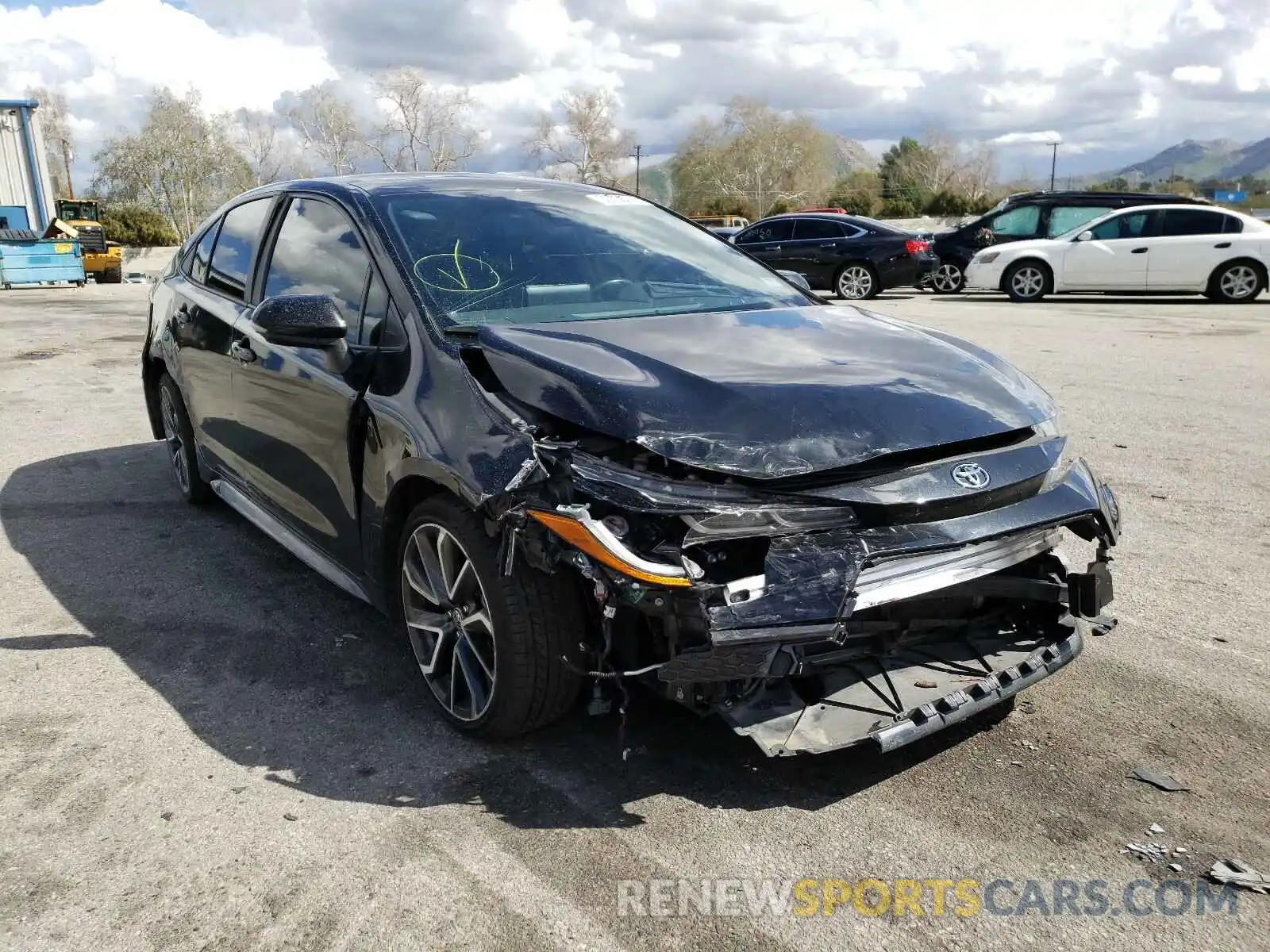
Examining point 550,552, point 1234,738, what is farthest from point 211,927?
point 1234,738

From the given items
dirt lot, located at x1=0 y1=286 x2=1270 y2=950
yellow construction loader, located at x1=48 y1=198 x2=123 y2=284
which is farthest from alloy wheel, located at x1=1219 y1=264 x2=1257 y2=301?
yellow construction loader, located at x1=48 y1=198 x2=123 y2=284

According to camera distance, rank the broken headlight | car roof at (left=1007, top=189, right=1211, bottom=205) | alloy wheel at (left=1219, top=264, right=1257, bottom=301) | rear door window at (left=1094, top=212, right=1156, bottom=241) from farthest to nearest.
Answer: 1. car roof at (left=1007, top=189, right=1211, bottom=205)
2. rear door window at (left=1094, top=212, right=1156, bottom=241)
3. alloy wheel at (left=1219, top=264, right=1257, bottom=301)
4. the broken headlight

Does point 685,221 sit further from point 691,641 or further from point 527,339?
point 691,641

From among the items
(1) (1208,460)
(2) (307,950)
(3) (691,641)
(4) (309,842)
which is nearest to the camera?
(2) (307,950)

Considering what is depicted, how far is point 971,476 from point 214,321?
3464mm

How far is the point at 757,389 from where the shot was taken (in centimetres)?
283

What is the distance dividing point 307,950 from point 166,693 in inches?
60.3

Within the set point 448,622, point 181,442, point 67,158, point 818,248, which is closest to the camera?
point 448,622

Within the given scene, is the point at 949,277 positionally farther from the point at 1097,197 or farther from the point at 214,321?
the point at 214,321

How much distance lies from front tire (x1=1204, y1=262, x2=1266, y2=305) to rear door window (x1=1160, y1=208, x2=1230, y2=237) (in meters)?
0.63

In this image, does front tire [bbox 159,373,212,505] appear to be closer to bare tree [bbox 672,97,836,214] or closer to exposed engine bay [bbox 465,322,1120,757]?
exposed engine bay [bbox 465,322,1120,757]

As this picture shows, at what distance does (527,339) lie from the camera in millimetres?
3059

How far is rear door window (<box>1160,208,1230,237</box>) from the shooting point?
52.6 feet

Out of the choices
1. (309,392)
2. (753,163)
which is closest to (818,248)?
(309,392)
